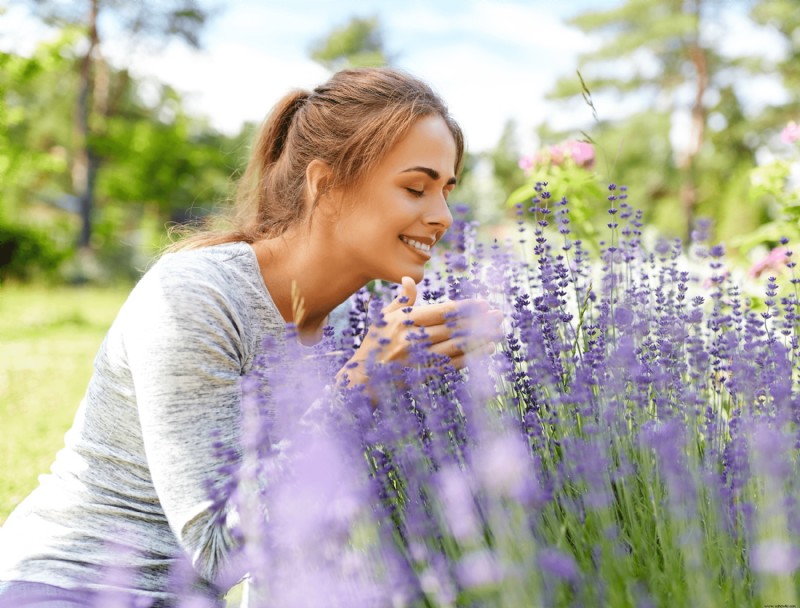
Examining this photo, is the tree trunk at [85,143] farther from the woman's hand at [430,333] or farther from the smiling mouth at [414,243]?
the woman's hand at [430,333]

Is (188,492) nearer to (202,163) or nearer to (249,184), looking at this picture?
(249,184)

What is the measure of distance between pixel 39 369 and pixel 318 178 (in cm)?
740

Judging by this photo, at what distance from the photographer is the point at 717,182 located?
20234mm

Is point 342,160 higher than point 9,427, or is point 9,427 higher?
point 342,160

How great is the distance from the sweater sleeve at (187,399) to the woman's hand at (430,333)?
30 cm

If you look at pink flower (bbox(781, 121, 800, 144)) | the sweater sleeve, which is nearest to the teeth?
the sweater sleeve

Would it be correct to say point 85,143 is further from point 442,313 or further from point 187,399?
point 442,313

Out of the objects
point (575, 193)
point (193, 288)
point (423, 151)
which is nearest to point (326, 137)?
point (423, 151)

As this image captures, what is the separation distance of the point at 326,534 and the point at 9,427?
546cm

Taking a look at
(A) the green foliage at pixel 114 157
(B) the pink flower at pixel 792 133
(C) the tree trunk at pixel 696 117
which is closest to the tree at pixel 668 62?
(C) the tree trunk at pixel 696 117

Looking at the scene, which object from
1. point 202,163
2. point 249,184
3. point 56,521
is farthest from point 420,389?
point 202,163

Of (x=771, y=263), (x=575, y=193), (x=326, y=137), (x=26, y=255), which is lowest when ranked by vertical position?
(x=26, y=255)

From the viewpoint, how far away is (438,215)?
204 cm

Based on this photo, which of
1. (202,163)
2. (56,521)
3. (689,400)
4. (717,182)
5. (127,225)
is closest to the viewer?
(689,400)
